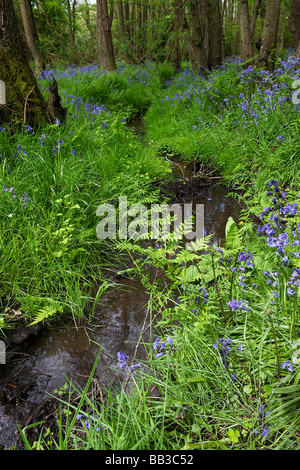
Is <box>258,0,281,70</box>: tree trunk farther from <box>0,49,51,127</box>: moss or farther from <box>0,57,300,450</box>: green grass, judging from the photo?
<box>0,49,51,127</box>: moss

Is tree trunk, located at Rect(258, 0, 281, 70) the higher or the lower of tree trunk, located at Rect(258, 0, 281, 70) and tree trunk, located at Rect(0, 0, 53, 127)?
the higher

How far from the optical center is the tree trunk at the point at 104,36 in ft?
30.1

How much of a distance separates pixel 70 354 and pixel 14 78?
333cm

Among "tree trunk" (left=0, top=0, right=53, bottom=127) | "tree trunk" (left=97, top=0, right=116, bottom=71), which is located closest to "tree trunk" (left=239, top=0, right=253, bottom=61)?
"tree trunk" (left=97, top=0, right=116, bottom=71)

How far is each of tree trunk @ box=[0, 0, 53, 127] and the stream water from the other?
98.2 inches

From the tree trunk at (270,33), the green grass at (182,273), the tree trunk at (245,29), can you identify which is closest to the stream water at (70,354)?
the green grass at (182,273)

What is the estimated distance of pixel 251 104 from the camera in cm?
458

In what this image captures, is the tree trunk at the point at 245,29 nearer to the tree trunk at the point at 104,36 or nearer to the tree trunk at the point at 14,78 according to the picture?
the tree trunk at the point at 104,36

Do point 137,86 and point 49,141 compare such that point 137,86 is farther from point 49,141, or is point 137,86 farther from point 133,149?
A: point 49,141

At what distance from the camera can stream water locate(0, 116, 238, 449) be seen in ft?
5.89

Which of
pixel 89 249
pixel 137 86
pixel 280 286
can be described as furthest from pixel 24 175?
pixel 137 86

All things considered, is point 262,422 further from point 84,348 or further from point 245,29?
point 245,29

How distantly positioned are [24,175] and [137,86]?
752cm

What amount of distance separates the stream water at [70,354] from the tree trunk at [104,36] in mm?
9706
